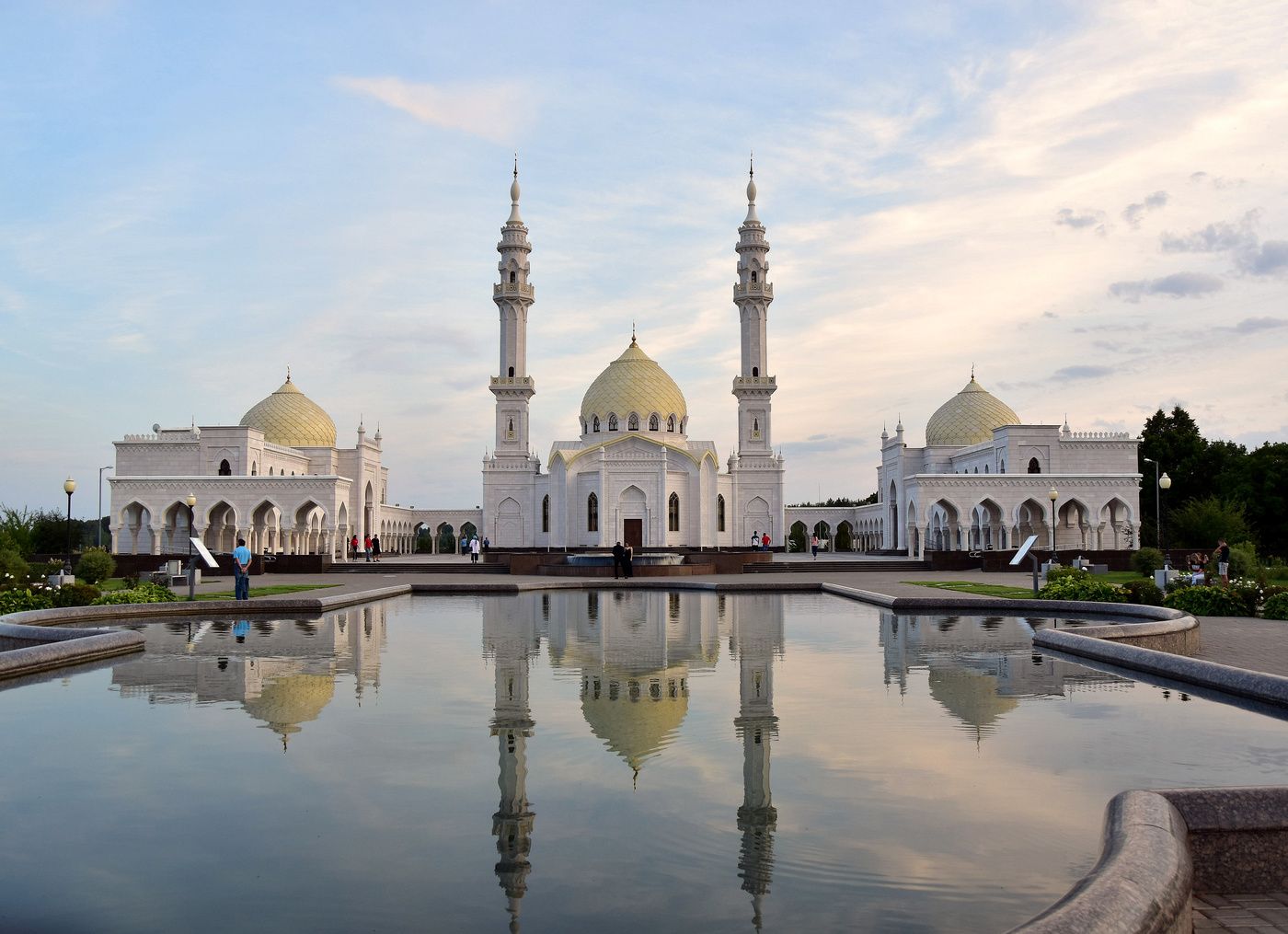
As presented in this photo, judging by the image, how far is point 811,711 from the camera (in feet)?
22.3

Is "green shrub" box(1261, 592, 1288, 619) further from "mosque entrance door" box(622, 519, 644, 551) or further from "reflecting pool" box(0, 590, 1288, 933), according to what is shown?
"mosque entrance door" box(622, 519, 644, 551)

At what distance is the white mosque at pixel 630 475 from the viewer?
3853cm

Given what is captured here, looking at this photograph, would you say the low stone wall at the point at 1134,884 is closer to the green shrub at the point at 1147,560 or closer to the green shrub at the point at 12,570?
the green shrub at the point at 12,570

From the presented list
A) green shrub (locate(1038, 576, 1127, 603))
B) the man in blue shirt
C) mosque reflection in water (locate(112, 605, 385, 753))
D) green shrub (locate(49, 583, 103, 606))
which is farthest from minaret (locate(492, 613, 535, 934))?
green shrub (locate(1038, 576, 1127, 603))

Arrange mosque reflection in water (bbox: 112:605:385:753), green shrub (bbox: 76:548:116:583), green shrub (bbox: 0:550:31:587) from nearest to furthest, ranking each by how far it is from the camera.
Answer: mosque reflection in water (bbox: 112:605:385:753) → green shrub (bbox: 0:550:31:587) → green shrub (bbox: 76:548:116:583)

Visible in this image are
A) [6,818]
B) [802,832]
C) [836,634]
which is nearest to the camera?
[802,832]

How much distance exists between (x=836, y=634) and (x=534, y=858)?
816 cm

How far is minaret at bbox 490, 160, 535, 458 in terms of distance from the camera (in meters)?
43.9

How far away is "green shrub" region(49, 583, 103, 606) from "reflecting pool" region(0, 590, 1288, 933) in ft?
18.9

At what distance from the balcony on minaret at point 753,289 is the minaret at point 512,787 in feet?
118

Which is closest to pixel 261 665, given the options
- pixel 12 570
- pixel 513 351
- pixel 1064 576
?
pixel 1064 576

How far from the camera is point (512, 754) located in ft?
18.4

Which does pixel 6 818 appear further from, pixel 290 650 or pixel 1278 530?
pixel 1278 530

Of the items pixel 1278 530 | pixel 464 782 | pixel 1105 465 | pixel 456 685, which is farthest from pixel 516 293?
pixel 464 782
